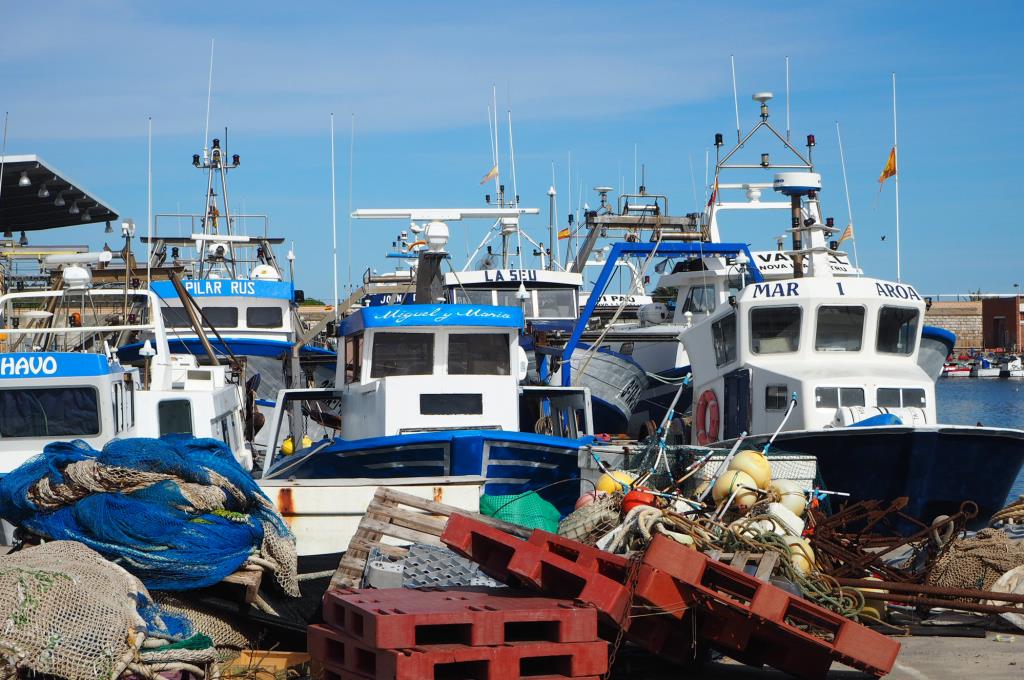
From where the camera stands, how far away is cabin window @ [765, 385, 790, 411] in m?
12.8

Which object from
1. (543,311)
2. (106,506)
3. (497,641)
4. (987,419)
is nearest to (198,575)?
(106,506)

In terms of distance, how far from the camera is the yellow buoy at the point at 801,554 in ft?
24.1

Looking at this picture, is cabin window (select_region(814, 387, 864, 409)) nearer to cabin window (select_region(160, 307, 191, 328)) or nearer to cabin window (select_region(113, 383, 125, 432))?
cabin window (select_region(113, 383, 125, 432))

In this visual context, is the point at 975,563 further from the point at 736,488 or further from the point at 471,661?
the point at 471,661

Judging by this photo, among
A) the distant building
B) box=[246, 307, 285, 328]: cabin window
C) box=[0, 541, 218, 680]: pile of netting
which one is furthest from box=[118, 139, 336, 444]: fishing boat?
→ the distant building

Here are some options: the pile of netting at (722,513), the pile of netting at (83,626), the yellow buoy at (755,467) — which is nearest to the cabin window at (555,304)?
the pile of netting at (722,513)

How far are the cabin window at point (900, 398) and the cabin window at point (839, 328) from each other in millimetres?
906

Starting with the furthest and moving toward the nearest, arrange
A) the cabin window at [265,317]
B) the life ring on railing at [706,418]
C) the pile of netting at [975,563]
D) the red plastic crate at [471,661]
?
1. the cabin window at [265,317]
2. the life ring on railing at [706,418]
3. the pile of netting at [975,563]
4. the red plastic crate at [471,661]

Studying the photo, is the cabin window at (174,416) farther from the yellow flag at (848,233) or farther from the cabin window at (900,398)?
the yellow flag at (848,233)

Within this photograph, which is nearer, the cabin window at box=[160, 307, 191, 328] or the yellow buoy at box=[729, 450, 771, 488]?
the yellow buoy at box=[729, 450, 771, 488]

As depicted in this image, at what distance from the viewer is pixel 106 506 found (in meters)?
7.05

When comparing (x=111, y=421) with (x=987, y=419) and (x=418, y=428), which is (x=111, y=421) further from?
(x=987, y=419)

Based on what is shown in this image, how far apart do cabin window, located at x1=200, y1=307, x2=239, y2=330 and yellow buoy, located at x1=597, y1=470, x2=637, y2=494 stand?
1247 cm

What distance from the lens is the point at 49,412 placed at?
10461mm
